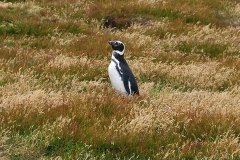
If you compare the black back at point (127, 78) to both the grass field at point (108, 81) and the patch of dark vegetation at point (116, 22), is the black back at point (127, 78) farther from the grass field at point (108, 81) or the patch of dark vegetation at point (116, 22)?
the patch of dark vegetation at point (116, 22)

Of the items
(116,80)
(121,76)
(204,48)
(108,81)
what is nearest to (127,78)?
(121,76)

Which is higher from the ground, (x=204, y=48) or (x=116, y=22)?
→ (x=204, y=48)

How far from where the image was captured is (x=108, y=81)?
11.8m

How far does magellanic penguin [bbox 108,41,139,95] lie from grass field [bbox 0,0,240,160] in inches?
18.9

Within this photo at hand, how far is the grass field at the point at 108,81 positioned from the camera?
614 cm

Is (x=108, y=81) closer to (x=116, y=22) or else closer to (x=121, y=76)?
(x=121, y=76)

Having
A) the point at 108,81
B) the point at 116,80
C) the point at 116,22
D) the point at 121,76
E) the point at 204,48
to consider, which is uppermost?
the point at 121,76

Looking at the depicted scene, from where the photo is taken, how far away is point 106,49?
48.6ft

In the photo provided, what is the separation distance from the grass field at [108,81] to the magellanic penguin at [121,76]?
0.48 m

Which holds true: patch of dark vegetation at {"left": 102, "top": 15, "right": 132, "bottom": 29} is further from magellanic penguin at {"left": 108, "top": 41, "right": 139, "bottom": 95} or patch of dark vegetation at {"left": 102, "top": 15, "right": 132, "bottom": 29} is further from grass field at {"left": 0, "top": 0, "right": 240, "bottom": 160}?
magellanic penguin at {"left": 108, "top": 41, "right": 139, "bottom": 95}

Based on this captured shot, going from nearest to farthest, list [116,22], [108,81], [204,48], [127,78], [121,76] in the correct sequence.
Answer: [127,78], [121,76], [108,81], [204,48], [116,22]

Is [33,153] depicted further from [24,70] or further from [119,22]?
[119,22]

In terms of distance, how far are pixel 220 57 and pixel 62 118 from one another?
34.1ft

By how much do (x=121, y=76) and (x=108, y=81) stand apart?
2064 mm
